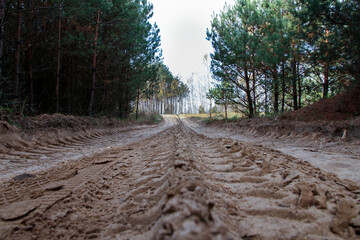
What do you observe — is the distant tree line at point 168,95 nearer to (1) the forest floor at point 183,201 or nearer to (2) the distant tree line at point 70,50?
(2) the distant tree line at point 70,50

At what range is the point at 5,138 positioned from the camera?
12.2ft

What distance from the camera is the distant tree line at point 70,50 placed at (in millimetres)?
7719

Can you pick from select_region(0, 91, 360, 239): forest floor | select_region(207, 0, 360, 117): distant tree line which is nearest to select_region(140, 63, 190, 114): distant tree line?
select_region(207, 0, 360, 117): distant tree line

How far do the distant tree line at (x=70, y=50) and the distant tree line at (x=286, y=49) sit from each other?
6.20 meters

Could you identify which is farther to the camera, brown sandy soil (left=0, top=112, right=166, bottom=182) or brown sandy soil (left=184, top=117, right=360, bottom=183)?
brown sandy soil (left=0, top=112, right=166, bottom=182)

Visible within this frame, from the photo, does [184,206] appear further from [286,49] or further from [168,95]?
[168,95]

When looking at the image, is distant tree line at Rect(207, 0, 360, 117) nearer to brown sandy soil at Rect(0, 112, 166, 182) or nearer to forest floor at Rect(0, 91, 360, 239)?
forest floor at Rect(0, 91, 360, 239)

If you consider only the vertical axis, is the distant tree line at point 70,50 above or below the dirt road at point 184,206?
above

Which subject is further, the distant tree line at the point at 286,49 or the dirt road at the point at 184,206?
the distant tree line at the point at 286,49

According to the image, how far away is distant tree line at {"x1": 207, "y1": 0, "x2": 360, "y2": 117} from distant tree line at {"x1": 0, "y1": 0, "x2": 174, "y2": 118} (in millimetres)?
6196

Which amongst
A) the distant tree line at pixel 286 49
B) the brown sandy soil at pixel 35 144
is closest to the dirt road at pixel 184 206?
the brown sandy soil at pixel 35 144

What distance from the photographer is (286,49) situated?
415 inches

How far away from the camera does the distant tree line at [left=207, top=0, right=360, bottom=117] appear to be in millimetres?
6961

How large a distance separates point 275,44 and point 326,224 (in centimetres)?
1155
